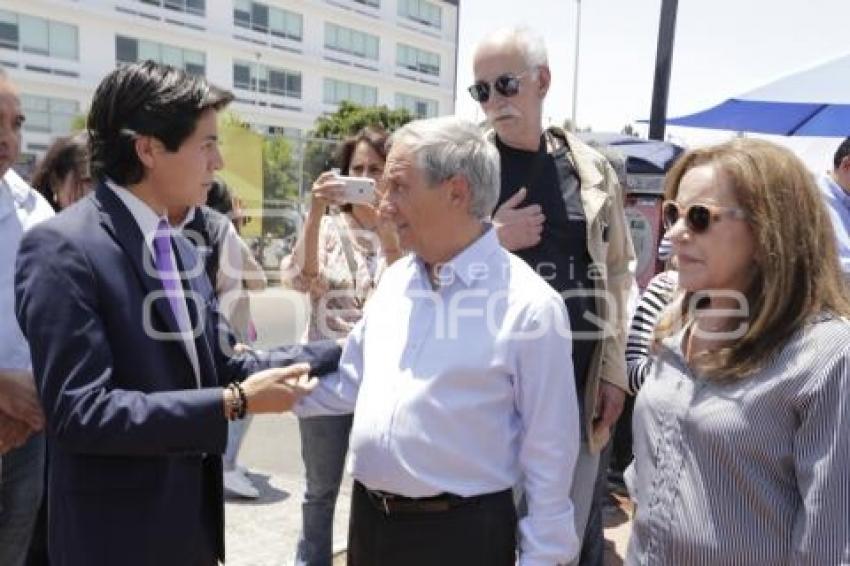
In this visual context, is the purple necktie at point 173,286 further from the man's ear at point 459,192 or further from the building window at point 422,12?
the building window at point 422,12

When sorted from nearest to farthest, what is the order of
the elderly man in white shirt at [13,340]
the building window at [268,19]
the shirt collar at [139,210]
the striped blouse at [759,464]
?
1. the striped blouse at [759,464]
2. the shirt collar at [139,210]
3. the elderly man in white shirt at [13,340]
4. the building window at [268,19]

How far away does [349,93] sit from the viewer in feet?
171

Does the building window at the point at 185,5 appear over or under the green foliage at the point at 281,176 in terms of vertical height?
over

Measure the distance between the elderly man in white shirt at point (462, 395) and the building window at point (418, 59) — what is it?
2203 inches

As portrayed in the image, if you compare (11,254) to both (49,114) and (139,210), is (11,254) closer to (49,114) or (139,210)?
(139,210)

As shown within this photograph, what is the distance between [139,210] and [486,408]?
1.03 metres

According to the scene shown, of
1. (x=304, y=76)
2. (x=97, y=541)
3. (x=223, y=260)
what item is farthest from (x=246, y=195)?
(x=304, y=76)

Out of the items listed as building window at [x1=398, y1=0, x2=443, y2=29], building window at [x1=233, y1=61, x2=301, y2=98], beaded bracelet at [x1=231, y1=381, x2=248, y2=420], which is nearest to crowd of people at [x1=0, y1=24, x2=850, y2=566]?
beaded bracelet at [x1=231, y1=381, x2=248, y2=420]

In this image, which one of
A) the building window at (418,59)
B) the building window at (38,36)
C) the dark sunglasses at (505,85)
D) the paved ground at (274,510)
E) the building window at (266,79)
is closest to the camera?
the dark sunglasses at (505,85)

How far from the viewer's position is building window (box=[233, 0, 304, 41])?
45.2m

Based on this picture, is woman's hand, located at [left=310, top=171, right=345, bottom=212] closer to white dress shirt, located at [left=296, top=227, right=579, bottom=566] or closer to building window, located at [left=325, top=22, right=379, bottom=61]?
white dress shirt, located at [left=296, top=227, right=579, bottom=566]

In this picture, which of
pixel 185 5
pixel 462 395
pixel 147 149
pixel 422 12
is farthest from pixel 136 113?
pixel 422 12

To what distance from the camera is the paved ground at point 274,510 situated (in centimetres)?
382

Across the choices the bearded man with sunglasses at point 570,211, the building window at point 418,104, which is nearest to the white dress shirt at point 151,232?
the bearded man with sunglasses at point 570,211
